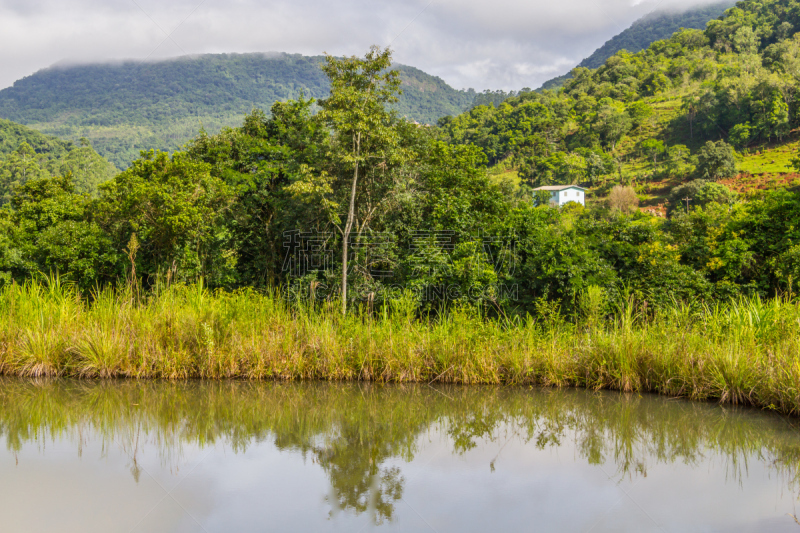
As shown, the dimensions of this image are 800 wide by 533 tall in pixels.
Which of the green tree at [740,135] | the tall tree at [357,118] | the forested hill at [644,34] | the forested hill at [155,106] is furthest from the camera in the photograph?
the forested hill at [644,34]

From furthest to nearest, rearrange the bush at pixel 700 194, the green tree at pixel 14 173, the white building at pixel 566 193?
the white building at pixel 566 193 < the green tree at pixel 14 173 < the bush at pixel 700 194

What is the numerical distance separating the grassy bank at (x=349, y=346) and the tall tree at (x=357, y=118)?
3729 mm

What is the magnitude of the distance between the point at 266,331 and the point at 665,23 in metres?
227

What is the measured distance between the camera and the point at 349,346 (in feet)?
23.6

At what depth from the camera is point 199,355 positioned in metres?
7.14

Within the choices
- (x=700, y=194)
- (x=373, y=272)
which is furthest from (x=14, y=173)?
(x=700, y=194)

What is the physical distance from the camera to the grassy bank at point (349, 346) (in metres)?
6.60

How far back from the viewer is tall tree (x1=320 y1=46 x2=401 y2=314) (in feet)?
36.4

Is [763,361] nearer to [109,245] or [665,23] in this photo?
[109,245]

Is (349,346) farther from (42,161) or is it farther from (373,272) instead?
(42,161)

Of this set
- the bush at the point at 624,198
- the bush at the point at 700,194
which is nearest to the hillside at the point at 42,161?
the bush at the point at 700,194

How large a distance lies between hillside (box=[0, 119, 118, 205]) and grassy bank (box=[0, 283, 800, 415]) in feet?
101

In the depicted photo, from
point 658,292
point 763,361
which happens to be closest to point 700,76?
point 658,292

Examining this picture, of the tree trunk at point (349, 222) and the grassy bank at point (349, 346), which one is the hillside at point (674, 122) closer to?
the tree trunk at point (349, 222)
